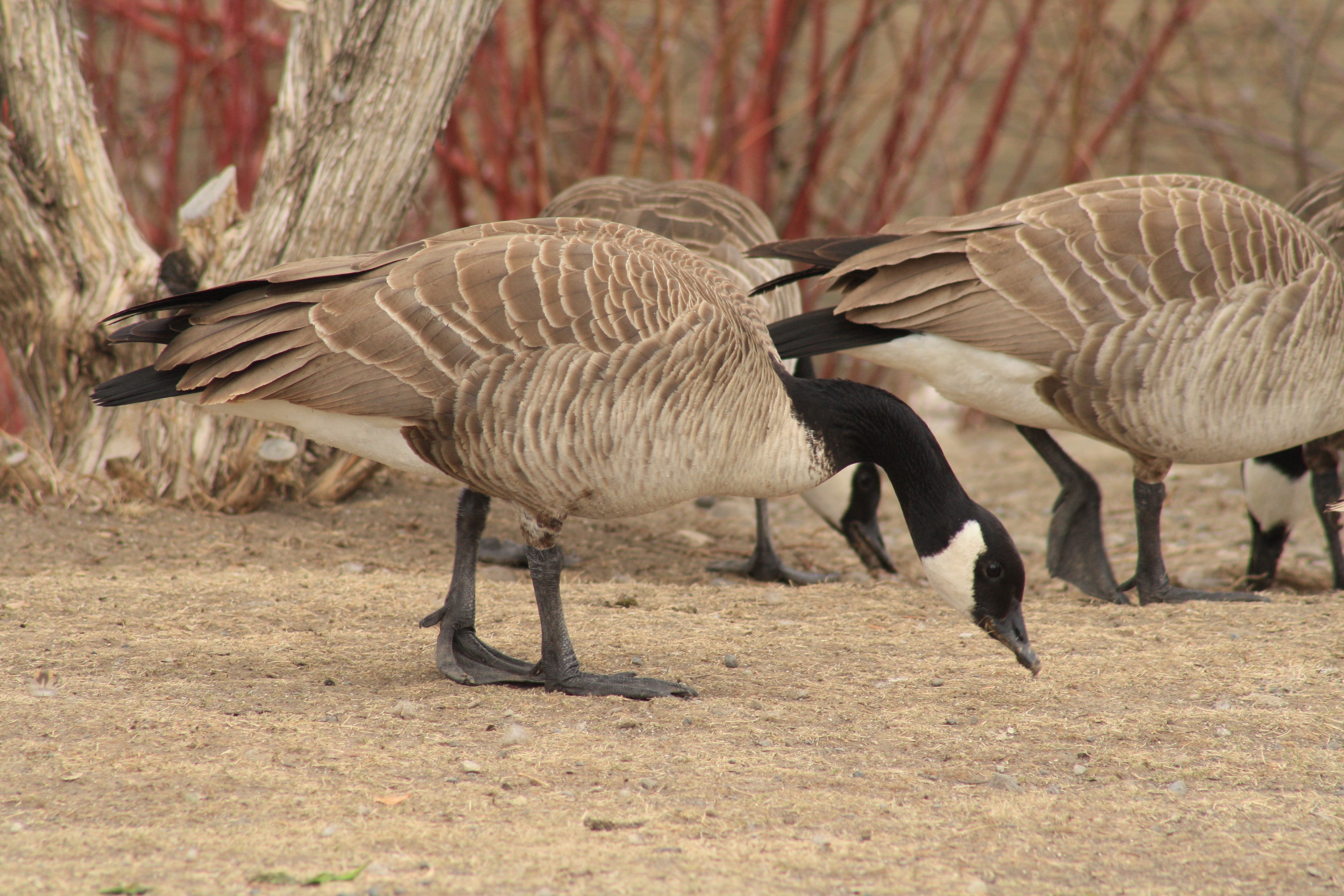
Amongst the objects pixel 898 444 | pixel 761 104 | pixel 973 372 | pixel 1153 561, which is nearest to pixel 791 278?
pixel 973 372

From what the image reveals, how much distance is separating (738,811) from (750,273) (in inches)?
136

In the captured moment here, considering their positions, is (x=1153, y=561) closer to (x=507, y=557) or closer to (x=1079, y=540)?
(x=1079, y=540)

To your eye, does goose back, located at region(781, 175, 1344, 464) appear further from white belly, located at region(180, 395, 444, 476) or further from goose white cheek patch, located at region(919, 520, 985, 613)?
white belly, located at region(180, 395, 444, 476)

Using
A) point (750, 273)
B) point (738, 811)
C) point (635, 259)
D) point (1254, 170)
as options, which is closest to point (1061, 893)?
point (738, 811)

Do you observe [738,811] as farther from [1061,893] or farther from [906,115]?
[906,115]

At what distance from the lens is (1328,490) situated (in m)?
5.77

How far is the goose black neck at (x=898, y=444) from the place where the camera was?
3916 mm

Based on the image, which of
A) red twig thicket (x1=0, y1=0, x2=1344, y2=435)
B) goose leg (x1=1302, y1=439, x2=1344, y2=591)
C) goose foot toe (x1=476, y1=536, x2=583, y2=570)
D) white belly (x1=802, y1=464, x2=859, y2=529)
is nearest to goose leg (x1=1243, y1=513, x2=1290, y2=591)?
goose leg (x1=1302, y1=439, x2=1344, y2=591)

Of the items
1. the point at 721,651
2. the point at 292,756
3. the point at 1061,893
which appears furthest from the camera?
the point at 721,651

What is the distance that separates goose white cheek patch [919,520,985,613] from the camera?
3855 millimetres

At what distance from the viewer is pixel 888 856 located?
2598mm

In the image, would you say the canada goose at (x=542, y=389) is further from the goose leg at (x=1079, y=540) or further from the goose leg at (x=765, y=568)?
the goose leg at (x=765, y=568)

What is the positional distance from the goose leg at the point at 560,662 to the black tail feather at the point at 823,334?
1371 millimetres

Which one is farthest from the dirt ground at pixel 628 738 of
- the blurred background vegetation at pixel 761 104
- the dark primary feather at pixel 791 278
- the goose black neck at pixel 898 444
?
the blurred background vegetation at pixel 761 104
